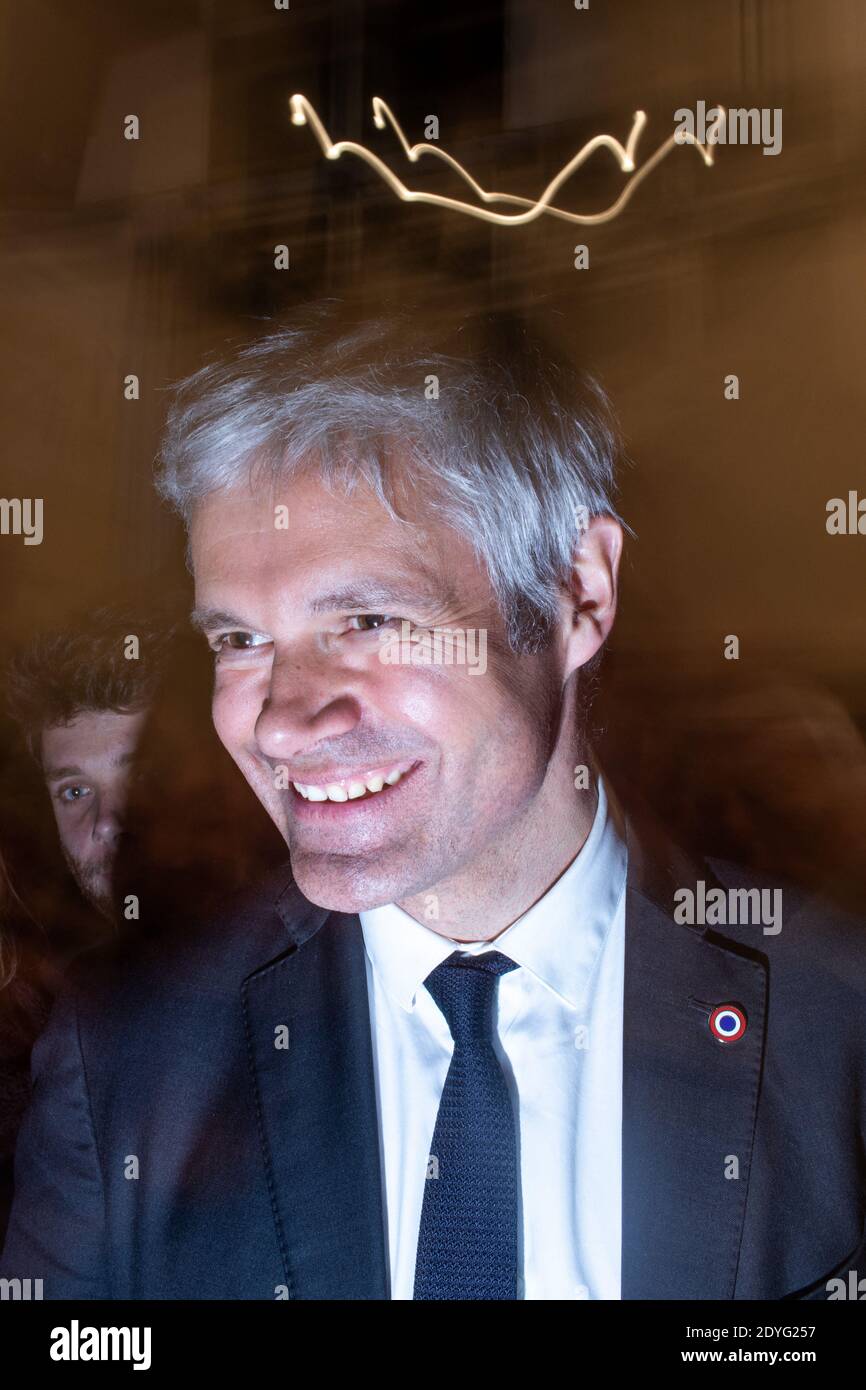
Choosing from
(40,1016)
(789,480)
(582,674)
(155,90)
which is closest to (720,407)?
(789,480)

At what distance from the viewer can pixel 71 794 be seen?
4.63ft

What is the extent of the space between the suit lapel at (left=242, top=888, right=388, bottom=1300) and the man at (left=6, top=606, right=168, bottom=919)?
269 millimetres

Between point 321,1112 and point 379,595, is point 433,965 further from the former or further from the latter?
point 379,595

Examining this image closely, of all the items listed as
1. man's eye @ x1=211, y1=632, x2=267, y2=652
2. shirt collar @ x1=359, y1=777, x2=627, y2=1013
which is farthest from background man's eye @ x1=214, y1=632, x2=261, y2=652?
shirt collar @ x1=359, y1=777, x2=627, y2=1013

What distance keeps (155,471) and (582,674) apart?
0.62 m

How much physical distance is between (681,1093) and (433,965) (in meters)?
0.35

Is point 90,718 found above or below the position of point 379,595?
below

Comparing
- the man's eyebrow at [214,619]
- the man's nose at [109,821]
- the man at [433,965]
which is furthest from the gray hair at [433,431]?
the man's nose at [109,821]

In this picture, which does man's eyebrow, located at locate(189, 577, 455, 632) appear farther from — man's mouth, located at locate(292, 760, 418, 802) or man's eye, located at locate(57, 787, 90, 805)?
man's eye, located at locate(57, 787, 90, 805)

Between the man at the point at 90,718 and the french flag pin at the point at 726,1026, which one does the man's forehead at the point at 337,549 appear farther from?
the french flag pin at the point at 726,1026

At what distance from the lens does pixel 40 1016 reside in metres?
1.40

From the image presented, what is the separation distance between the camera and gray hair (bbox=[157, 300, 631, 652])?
126 centimetres

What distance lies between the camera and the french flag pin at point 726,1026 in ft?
4.33

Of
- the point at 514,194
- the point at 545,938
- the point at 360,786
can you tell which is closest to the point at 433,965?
the point at 545,938
